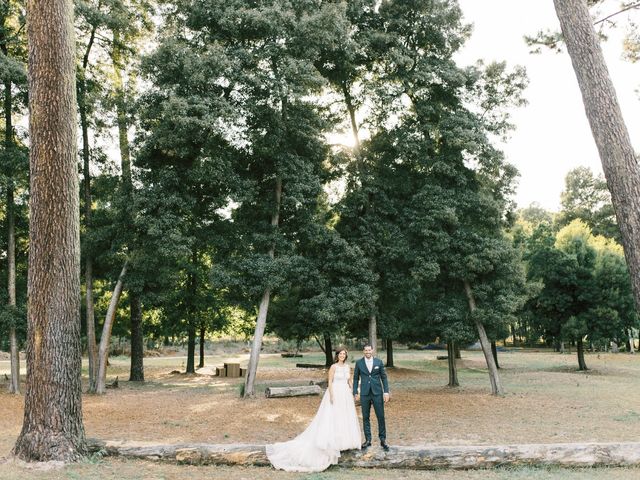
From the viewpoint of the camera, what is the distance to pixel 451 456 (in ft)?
27.2

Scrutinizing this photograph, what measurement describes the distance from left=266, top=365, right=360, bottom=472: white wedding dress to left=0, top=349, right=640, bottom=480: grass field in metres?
0.32

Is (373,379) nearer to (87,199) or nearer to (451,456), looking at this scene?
(451,456)

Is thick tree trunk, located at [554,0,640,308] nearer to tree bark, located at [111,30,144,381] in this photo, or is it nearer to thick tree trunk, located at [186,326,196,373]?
tree bark, located at [111,30,144,381]

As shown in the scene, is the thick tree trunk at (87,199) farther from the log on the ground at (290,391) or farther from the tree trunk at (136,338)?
the log on the ground at (290,391)

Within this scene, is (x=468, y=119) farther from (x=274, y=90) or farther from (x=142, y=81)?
(x=142, y=81)

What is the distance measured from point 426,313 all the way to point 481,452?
1099 cm

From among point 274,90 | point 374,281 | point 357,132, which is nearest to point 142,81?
point 274,90

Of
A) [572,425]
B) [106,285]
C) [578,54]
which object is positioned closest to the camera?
[578,54]

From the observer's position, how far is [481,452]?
830cm

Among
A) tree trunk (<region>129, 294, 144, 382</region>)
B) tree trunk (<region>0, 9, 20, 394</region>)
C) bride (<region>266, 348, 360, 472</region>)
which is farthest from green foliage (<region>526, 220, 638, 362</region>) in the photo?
tree trunk (<region>0, 9, 20, 394</region>)

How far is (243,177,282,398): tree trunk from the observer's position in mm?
17953

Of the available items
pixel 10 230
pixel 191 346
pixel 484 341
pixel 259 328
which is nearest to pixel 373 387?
pixel 259 328

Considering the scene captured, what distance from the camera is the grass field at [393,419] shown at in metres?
7.91

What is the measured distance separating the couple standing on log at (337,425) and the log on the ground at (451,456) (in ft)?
0.71
